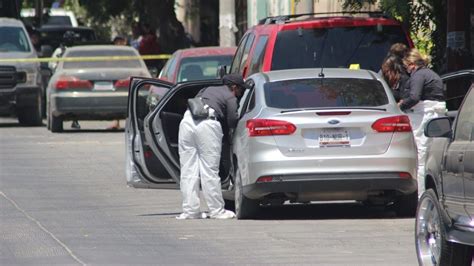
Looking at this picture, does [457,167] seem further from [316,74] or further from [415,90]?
[415,90]

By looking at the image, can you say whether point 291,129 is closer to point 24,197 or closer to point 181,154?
point 181,154

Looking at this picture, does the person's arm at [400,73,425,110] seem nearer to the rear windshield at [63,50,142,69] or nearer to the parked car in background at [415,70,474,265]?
the parked car in background at [415,70,474,265]

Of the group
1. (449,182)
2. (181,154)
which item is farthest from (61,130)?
(449,182)

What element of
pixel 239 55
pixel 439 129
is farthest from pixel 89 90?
pixel 439 129

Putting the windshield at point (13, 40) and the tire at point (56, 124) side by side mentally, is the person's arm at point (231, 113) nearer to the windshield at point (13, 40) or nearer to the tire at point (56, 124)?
the tire at point (56, 124)

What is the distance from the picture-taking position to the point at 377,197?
14.2m

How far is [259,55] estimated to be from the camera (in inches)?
671

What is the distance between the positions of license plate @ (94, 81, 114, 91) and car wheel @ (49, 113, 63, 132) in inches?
40.1

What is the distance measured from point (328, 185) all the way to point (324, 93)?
1.02m

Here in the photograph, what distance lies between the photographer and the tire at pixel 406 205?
14445 mm

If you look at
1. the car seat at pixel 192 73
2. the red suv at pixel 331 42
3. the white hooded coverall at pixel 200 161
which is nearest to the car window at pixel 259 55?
the red suv at pixel 331 42

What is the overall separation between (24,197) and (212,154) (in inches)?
128

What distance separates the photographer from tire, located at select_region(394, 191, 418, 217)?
14.4 meters

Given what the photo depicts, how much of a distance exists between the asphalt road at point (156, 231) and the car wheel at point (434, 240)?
724mm
